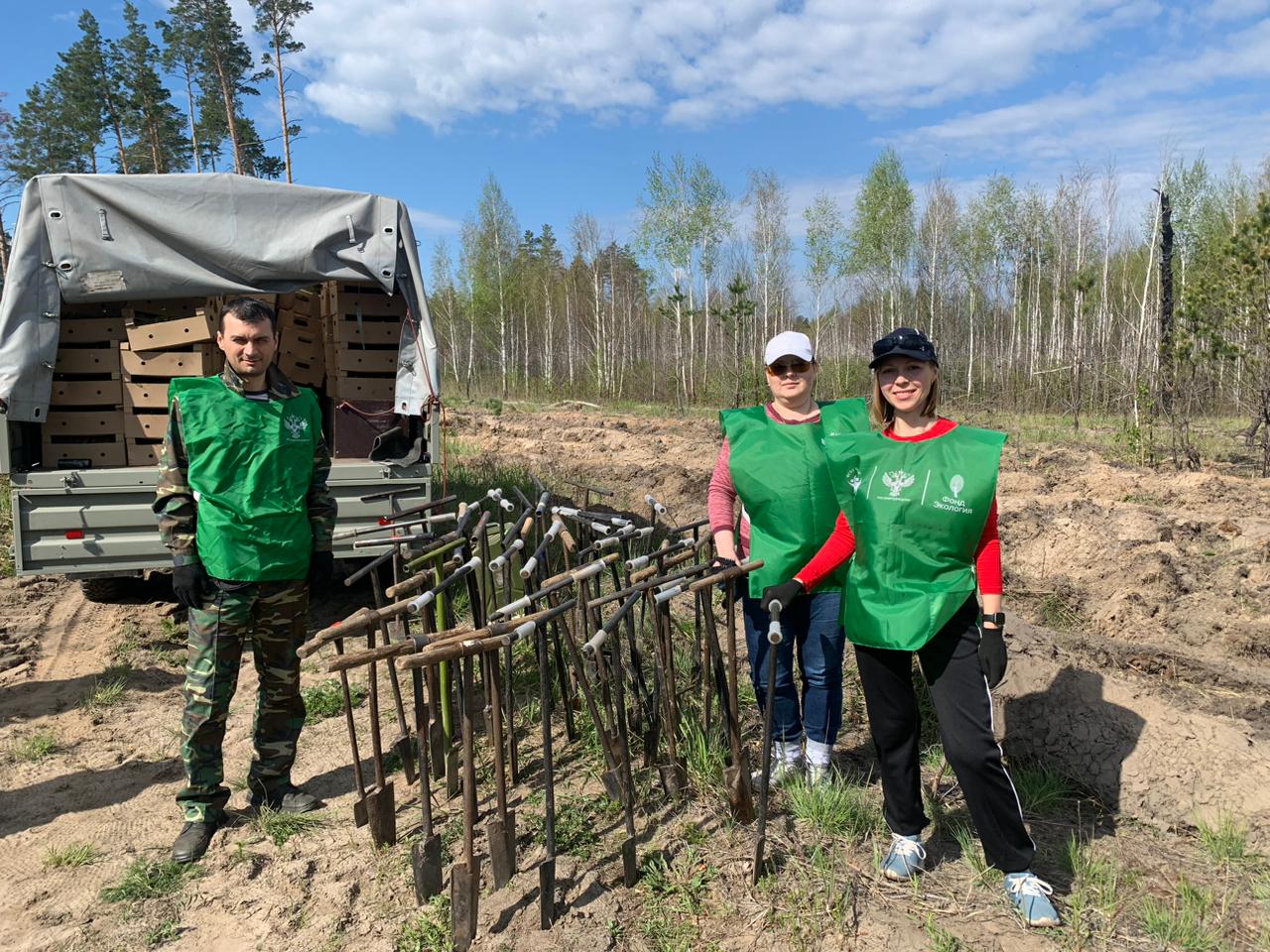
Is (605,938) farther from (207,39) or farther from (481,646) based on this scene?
(207,39)

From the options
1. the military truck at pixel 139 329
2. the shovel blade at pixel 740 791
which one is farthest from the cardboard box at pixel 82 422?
the shovel blade at pixel 740 791

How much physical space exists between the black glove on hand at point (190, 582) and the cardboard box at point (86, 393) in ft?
9.46

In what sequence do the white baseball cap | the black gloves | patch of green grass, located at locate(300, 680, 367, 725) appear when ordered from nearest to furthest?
the white baseball cap, the black gloves, patch of green grass, located at locate(300, 680, 367, 725)

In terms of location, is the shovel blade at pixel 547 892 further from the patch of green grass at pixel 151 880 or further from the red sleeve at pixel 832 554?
the patch of green grass at pixel 151 880

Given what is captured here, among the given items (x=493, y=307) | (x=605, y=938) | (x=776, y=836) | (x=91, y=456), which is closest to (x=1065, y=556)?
(x=776, y=836)

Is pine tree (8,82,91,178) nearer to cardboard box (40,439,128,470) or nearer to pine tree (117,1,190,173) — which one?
pine tree (117,1,190,173)

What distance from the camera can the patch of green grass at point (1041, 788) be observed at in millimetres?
2922

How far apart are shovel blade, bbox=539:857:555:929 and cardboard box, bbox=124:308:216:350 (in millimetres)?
4134

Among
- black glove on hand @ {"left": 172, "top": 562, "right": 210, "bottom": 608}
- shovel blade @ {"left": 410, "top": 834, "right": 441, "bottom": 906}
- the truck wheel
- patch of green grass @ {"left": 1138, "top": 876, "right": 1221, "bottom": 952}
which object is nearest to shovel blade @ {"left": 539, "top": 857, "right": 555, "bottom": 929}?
shovel blade @ {"left": 410, "top": 834, "right": 441, "bottom": 906}

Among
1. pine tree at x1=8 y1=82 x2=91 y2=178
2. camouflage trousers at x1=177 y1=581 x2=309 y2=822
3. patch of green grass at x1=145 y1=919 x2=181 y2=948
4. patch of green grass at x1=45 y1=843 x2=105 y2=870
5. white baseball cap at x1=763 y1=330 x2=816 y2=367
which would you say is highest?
pine tree at x1=8 y1=82 x2=91 y2=178

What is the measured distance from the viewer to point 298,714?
3.13 meters

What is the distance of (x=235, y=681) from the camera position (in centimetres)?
298

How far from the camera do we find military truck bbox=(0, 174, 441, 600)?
450 centimetres

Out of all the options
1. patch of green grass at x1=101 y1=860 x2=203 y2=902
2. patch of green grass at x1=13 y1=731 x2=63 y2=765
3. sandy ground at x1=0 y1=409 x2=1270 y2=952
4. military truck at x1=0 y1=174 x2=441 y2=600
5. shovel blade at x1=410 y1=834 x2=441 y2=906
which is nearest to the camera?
sandy ground at x1=0 y1=409 x2=1270 y2=952
